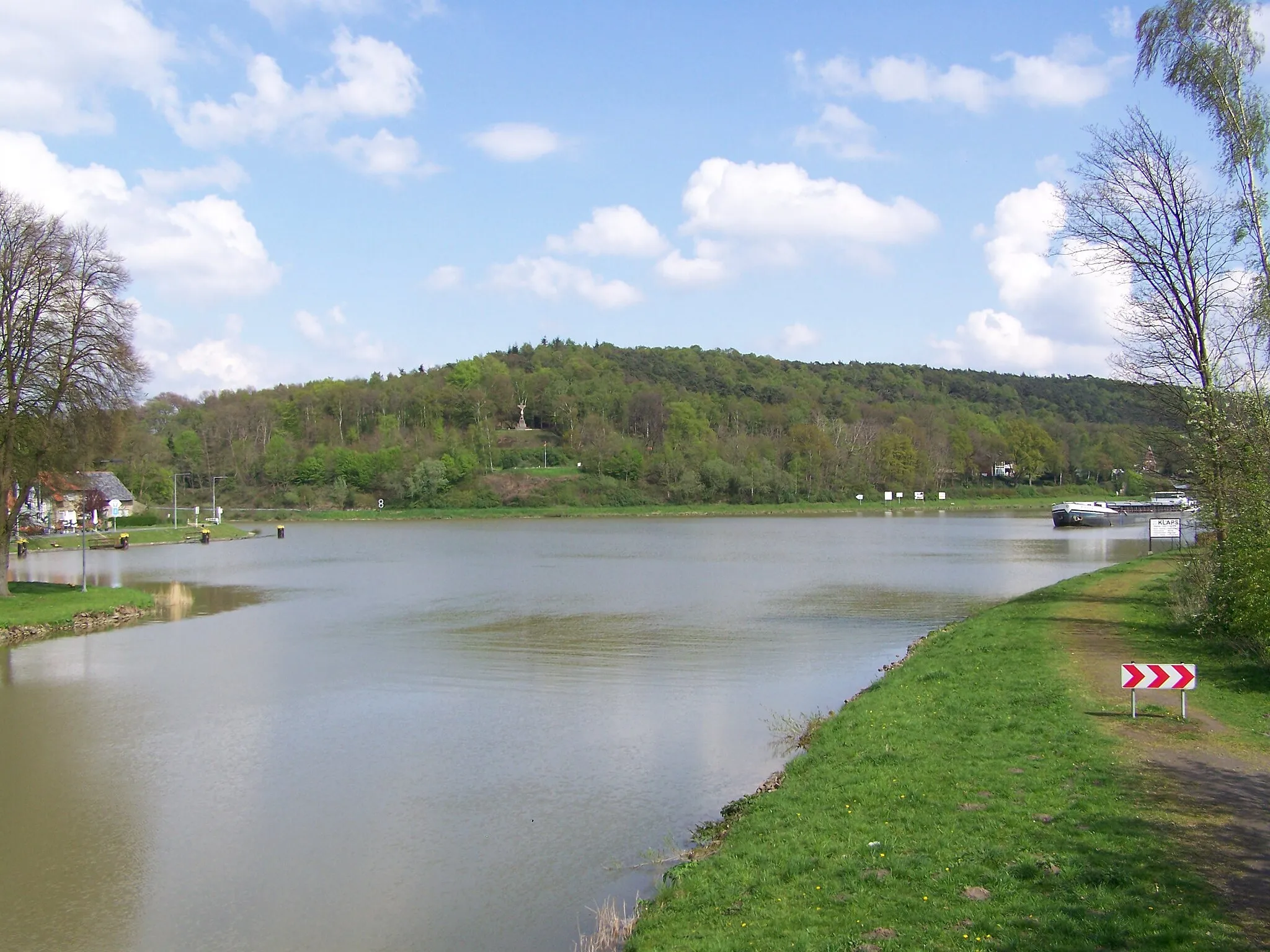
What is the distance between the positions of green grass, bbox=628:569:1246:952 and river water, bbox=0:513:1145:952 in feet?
4.18

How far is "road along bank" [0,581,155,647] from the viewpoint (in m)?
22.1

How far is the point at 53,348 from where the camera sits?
23.5 meters

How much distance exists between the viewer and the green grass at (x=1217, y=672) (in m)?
10.0

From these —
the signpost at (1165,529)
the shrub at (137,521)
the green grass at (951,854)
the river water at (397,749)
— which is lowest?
the river water at (397,749)

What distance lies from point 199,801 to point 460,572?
27.9 metres

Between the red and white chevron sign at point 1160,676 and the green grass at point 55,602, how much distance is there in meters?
23.0

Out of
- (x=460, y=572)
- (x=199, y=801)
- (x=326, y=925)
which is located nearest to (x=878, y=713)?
(x=326, y=925)

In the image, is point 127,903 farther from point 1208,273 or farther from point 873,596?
point 873,596

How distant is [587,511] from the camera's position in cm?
9819

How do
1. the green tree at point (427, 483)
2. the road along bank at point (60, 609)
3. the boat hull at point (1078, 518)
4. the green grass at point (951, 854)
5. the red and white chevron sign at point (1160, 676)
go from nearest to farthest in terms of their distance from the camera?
the green grass at point (951, 854) < the red and white chevron sign at point (1160, 676) < the road along bank at point (60, 609) < the boat hull at point (1078, 518) < the green tree at point (427, 483)

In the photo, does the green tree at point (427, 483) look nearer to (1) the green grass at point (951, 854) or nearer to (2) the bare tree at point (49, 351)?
(2) the bare tree at point (49, 351)

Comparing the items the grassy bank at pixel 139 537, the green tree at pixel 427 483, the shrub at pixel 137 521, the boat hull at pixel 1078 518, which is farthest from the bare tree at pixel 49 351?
the green tree at pixel 427 483

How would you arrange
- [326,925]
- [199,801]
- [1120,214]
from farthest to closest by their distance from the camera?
[1120,214], [199,801], [326,925]

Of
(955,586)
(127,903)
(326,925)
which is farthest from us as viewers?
(955,586)
